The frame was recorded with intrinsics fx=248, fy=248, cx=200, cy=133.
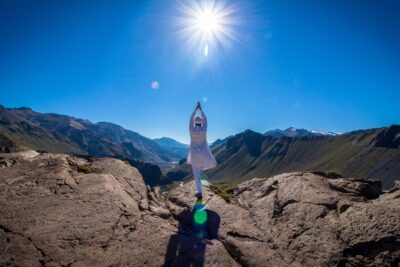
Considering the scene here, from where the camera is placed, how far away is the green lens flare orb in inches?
481

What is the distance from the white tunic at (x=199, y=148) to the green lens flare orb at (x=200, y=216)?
3891mm

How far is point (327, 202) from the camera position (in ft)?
41.5

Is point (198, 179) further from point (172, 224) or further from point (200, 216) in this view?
point (172, 224)

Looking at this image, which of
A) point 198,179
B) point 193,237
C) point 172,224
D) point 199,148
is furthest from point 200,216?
point 199,148

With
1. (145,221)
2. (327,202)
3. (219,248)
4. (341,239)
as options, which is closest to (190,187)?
(145,221)

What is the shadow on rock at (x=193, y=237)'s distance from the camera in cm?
918

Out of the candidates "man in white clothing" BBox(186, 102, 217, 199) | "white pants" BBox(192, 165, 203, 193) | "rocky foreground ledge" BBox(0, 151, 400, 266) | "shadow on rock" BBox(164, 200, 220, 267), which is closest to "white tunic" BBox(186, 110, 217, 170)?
"man in white clothing" BBox(186, 102, 217, 199)

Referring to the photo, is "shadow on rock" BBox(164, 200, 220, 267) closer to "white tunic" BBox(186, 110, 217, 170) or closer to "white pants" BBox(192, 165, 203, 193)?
"white pants" BBox(192, 165, 203, 193)

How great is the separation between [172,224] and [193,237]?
1.39 m

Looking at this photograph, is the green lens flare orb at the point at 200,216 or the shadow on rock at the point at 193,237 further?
the green lens flare orb at the point at 200,216

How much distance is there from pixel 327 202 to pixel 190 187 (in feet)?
27.5

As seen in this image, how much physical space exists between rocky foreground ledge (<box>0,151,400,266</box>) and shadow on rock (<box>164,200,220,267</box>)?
0.05 metres

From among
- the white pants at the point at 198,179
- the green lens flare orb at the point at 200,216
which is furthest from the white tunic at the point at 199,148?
the green lens flare orb at the point at 200,216

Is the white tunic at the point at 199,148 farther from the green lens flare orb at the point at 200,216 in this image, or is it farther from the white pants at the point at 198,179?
the green lens flare orb at the point at 200,216
